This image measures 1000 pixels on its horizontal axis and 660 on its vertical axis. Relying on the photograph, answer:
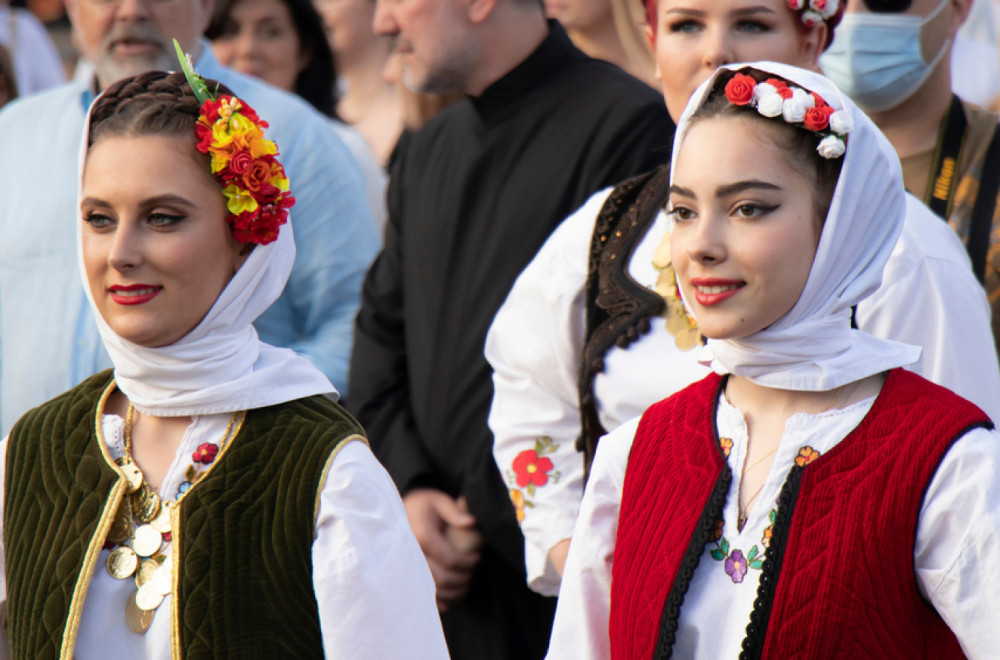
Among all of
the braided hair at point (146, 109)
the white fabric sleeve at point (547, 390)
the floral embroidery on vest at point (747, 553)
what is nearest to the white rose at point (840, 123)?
the floral embroidery on vest at point (747, 553)

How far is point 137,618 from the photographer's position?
230 centimetres

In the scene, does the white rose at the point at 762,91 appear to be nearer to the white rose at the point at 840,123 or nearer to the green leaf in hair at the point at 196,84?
the white rose at the point at 840,123

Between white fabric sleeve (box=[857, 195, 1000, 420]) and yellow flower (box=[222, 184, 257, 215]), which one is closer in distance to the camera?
yellow flower (box=[222, 184, 257, 215])

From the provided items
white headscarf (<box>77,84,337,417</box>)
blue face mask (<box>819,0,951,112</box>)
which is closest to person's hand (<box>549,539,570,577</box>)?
white headscarf (<box>77,84,337,417</box>)

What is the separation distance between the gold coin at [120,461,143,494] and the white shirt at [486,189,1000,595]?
1.01 m

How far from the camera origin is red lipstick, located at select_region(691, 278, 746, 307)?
2.18m

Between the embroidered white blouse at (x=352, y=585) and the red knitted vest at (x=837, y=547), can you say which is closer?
the red knitted vest at (x=837, y=547)

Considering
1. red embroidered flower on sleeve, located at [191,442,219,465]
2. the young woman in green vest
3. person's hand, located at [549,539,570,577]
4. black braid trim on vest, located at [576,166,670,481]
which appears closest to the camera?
the young woman in green vest

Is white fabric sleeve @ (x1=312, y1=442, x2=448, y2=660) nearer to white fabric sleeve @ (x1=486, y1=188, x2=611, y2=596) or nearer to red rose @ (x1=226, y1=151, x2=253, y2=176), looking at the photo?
red rose @ (x1=226, y1=151, x2=253, y2=176)

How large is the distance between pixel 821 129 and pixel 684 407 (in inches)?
21.3

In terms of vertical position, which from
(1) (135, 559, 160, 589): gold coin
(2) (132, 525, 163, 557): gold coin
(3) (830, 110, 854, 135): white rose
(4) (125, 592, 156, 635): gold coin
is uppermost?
(3) (830, 110, 854, 135): white rose

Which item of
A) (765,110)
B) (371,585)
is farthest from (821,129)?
(371,585)

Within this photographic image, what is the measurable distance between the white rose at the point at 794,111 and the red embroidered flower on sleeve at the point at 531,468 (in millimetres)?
1180

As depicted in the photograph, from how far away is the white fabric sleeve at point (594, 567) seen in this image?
7.72 ft
